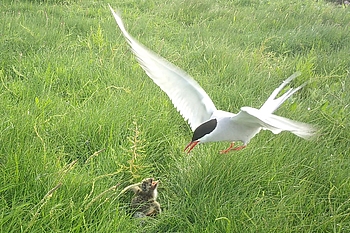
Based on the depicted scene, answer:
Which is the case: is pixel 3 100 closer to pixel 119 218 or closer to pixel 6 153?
pixel 6 153

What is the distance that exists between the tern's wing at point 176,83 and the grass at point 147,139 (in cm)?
26

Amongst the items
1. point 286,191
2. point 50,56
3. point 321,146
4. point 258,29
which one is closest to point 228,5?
point 258,29

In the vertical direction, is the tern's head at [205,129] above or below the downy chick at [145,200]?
above

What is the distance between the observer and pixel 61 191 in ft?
5.90

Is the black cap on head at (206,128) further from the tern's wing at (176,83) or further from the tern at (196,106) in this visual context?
the tern's wing at (176,83)

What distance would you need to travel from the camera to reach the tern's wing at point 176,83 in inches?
87.2

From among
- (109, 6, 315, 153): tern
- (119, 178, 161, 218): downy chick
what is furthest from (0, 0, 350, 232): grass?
(109, 6, 315, 153): tern

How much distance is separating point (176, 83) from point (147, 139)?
0.45 metres

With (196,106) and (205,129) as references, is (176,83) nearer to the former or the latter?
(196,106)

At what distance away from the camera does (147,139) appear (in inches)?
98.1

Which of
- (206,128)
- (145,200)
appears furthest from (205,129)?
(145,200)

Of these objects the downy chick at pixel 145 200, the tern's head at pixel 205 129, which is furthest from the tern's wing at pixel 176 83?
the downy chick at pixel 145 200

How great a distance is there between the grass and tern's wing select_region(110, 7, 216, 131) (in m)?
0.26

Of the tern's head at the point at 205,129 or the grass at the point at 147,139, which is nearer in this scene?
the grass at the point at 147,139
